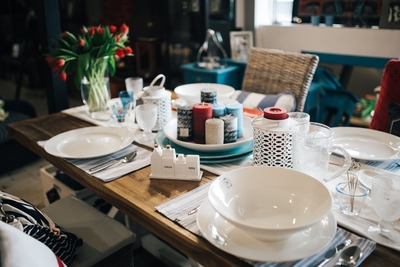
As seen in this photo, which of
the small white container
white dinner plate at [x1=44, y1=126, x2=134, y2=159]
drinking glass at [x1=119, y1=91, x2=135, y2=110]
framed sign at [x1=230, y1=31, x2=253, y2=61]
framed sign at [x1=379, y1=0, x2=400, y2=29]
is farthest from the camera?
framed sign at [x1=230, y1=31, x2=253, y2=61]

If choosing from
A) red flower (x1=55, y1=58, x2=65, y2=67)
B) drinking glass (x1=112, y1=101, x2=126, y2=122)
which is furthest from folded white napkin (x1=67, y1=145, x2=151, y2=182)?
red flower (x1=55, y1=58, x2=65, y2=67)

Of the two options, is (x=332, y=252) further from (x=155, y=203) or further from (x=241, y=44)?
(x=241, y=44)

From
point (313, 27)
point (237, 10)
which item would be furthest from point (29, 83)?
point (313, 27)

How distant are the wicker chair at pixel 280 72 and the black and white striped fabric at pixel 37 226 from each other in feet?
4.90

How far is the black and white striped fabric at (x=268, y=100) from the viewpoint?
1953 millimetres

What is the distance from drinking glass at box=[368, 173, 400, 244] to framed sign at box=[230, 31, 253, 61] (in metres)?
2.74

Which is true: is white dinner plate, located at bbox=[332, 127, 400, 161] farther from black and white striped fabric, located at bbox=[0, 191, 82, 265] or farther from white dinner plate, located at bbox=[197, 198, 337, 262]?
black and white striped fabric, located at bbox=[0, 191, 82, 265]

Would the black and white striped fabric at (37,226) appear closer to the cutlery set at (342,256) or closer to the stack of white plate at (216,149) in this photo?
the stack of white plate at (216,149)

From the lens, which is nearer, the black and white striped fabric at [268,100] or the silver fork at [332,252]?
the silver fork at [332,252]

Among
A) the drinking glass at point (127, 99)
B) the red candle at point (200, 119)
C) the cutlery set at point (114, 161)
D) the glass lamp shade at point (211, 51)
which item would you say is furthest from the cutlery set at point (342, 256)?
the glass lamp shade at point (211, 51)

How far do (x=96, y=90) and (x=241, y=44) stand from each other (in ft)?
6.43

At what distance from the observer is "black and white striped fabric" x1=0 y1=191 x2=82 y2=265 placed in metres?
1.04

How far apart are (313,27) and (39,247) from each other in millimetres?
3059

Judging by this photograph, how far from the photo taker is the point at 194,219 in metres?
1.01
